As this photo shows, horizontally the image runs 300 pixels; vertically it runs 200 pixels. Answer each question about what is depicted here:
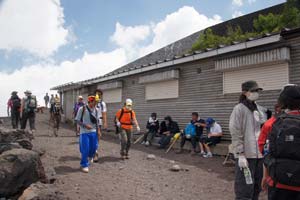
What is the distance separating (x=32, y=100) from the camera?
12.9 meters

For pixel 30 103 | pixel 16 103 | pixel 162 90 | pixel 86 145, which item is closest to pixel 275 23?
pixel 162 90

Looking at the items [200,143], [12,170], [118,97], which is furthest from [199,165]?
[118,97]

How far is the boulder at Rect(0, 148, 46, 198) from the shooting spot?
20.8ft

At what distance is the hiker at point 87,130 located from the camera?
7734 mm

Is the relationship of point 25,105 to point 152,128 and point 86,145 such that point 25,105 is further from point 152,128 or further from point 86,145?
point 86,145

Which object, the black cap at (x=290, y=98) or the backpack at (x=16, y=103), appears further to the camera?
the backpack at (x=16, y=103)

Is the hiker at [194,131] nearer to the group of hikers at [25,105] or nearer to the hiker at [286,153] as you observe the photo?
the group of hikers at [25,105]

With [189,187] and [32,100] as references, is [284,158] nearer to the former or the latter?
[189,187]

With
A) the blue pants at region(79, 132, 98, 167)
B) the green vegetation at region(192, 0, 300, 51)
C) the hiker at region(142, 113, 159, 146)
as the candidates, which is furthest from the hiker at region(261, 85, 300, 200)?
the green vegetation at region(192, 0, 300, 51)

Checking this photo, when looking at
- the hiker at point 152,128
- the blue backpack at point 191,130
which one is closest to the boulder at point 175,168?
the blue backpack at point 191,130

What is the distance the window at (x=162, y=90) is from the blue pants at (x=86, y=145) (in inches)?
234

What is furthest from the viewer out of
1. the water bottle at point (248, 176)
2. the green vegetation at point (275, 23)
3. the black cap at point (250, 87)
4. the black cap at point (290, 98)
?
the green vegetation at point (275, 23)

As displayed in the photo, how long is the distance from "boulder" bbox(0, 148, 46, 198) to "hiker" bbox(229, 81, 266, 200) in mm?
4357

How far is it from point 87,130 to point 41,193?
7.34 ft
